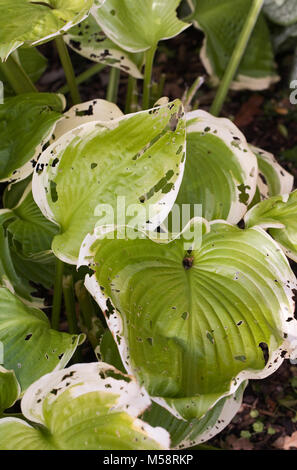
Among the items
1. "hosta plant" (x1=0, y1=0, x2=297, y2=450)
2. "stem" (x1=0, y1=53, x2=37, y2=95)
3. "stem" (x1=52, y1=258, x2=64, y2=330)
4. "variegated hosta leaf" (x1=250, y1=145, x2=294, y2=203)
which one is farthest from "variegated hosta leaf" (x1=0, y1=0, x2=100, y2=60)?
"variegated hosta leaf" (x1=250, y1=145, x2=294, y2=203)

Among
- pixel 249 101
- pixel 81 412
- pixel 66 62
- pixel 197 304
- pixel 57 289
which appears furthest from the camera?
pixel 249 101

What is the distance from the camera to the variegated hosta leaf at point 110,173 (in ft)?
2.50

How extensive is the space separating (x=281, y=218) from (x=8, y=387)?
49 cm

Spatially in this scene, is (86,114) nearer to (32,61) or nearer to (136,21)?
(136,21)

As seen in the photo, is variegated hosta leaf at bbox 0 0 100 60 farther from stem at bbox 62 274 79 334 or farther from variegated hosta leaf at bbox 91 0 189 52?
stem at bbox 62 274 79 334

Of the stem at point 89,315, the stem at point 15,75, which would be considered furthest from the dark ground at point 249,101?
the stem at point 15,75

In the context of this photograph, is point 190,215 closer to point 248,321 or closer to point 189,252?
point 189,252

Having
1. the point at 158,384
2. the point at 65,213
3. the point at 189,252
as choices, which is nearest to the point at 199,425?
the point at 158,384

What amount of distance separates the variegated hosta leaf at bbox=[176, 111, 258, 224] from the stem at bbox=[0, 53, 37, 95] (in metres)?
0.37

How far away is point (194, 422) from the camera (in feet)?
2.86

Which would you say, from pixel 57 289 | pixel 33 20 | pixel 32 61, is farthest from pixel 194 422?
pixel 32 61

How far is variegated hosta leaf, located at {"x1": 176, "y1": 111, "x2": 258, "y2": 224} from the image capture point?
3.06 ft

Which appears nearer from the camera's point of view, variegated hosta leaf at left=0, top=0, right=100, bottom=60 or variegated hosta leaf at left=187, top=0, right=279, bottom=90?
variegated hosta leaf at left=0, top=0, right=100, bottom=60

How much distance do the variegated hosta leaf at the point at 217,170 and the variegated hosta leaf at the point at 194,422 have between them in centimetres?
31
